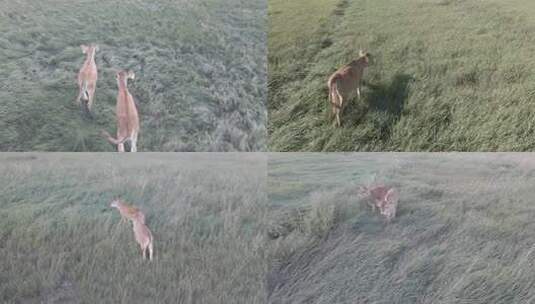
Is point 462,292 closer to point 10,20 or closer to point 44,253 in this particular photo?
point 44,253

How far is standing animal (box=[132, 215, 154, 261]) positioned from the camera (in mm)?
2770

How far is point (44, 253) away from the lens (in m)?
2.75

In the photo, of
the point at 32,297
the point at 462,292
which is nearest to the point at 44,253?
the point at 32,297

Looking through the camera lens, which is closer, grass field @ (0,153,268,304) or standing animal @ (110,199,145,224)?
grass field @ (0,153,268,304)

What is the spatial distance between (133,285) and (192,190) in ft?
1.70

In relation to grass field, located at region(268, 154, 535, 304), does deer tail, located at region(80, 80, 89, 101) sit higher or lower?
higher

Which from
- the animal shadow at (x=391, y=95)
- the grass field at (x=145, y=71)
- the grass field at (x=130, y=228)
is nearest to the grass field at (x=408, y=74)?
the animal shadow at (x=391, y=95)

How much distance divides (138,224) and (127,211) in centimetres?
9

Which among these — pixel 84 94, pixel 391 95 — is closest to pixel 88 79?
pixel 84 94

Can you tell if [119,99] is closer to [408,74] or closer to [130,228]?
[130,228]

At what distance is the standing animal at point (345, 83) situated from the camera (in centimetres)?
293

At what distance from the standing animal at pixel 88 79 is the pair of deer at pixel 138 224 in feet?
1.66

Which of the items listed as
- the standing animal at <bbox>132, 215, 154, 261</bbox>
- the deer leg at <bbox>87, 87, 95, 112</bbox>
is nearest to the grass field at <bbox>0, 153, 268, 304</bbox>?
the standing animal at <bbox>132, 215, 154, 261</bbox>

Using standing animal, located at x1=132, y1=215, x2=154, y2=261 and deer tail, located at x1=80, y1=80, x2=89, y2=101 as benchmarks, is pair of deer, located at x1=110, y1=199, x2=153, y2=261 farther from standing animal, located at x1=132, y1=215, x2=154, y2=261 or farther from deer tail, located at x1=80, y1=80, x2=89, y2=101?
deer tail, located at x1=80, y1=80, x2=89, y2=101
